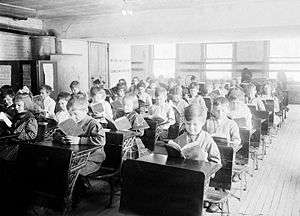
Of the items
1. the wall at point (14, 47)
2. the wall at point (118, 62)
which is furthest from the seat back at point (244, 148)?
the wall at point (118, 62)

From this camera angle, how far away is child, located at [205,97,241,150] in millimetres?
3709

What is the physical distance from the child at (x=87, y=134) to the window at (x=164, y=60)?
35.1 ft

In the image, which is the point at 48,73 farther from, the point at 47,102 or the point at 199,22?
the point at 199,22

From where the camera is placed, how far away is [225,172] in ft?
9.68

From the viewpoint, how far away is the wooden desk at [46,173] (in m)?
2.71

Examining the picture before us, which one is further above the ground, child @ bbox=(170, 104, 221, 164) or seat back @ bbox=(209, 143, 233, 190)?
child @ bbox=(170, 104, 221, 164)

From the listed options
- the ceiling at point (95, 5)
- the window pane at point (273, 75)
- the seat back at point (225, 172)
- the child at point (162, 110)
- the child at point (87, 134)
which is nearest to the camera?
the seat back at point (225, 172)

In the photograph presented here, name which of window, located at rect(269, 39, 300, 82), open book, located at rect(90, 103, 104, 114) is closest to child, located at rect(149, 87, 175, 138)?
open book, located at rect(90, 103, 104, 114)

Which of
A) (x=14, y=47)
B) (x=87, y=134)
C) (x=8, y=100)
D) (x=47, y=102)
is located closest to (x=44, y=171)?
(x=87, y=134)

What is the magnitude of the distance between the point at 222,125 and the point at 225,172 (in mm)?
978

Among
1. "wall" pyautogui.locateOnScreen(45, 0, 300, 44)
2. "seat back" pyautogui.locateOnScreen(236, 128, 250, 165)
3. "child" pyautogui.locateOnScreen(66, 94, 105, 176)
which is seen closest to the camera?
"child" pyautogui.locateOnScreen(66, 94, 105, 176)

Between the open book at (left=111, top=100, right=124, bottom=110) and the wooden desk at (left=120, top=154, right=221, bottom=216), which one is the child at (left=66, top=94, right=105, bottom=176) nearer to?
the wooden desk at (left=120, top=154, right=221, bottom=216)

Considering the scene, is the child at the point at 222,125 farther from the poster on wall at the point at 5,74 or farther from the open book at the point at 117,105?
the poster on wall at the point at 5,74

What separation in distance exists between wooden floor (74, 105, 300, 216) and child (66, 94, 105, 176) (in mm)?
455
